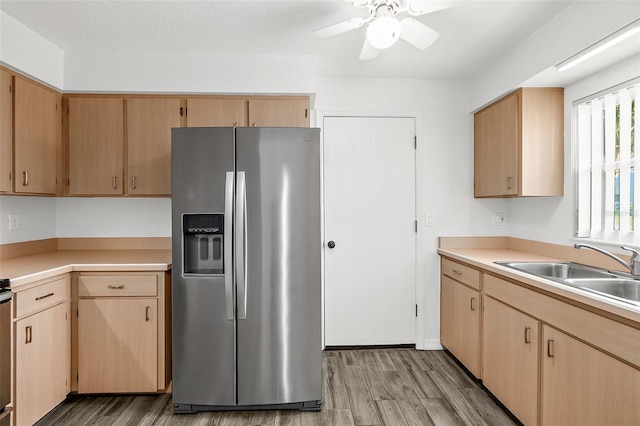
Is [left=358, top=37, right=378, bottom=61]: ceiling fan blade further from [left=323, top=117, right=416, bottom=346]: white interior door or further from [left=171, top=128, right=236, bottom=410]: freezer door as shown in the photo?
[left=323, top=117, right=416, bottom=346]: white interior door

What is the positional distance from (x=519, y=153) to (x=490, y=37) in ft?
2.68

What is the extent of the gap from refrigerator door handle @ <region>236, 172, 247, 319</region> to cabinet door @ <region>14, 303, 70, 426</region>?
112 cm

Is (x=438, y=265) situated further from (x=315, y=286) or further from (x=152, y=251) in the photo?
(x=152, y=251)

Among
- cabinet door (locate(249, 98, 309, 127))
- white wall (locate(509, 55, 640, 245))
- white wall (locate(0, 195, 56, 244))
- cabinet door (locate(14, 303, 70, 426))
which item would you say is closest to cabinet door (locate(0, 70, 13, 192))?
white wall (locate(0, 195, 56, 244))

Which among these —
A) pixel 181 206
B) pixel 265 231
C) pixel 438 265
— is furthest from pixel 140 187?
pixel 438 265

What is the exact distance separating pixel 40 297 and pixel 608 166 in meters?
3.52

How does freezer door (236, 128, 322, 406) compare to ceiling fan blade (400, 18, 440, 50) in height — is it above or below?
below

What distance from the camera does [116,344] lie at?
249 centimetres

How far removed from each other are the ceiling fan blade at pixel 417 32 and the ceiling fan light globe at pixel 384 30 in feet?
0.47

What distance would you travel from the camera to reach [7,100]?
7.80 ft

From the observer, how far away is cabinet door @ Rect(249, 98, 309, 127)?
9.53 feet

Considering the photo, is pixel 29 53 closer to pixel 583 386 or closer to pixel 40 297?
pixel 40 297

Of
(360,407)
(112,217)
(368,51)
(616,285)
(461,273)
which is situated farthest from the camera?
(112,217)

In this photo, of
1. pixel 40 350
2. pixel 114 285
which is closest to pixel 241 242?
pixel 114 285
